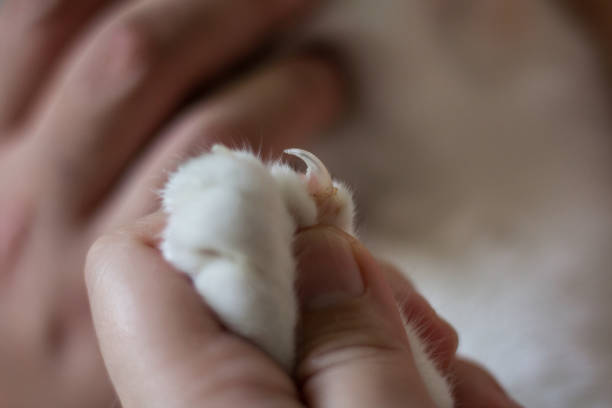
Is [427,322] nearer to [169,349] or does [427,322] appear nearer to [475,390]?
[475,390]

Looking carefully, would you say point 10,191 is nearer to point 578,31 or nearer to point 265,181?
point 265,181

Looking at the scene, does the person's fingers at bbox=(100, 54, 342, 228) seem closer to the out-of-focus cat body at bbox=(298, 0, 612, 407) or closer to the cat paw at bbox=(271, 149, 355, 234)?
the out-of-focus cat body at bbox=(298, 0, 612, 407)

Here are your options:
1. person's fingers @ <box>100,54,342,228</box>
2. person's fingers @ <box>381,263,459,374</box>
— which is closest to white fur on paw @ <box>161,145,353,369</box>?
person's fingers @ <box>381,263,459,374</box>

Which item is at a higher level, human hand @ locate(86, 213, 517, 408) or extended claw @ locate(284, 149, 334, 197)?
extended claw @ locate(284, 149, 334, 197)

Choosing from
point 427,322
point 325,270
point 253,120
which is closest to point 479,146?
point 253,120

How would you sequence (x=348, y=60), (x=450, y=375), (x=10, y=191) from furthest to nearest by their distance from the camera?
(x=348, y=60) → (x=10, y=191) → (x=450, y=375)

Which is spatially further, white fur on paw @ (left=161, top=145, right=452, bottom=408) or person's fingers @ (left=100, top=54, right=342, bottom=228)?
person's fingers @ (left=100, top=54, right=342, bottom=228)

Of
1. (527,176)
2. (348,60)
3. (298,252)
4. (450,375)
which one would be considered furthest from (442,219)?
(298,252)

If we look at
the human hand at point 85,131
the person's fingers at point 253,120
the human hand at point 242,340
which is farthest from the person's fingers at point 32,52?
the human hand at point 242,340
